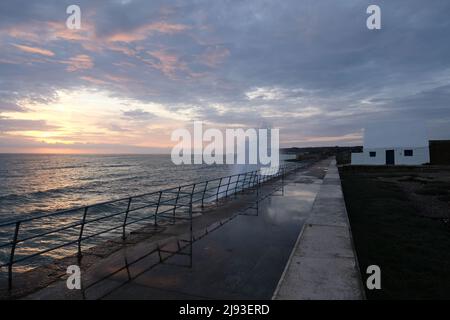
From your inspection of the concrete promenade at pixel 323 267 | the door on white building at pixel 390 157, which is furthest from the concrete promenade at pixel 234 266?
the door on white building at pixel 390 157

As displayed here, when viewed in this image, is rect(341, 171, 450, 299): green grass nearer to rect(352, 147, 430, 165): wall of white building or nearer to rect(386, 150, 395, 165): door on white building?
rect(386, 150, 395, 165): door on white building

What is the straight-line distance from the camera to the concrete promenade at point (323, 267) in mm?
4117

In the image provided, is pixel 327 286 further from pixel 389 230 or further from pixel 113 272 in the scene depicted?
pixel 389 230

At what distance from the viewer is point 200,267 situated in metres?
5.43

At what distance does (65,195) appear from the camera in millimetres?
33062

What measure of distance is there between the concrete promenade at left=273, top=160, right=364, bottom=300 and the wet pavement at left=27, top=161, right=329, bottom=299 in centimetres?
31

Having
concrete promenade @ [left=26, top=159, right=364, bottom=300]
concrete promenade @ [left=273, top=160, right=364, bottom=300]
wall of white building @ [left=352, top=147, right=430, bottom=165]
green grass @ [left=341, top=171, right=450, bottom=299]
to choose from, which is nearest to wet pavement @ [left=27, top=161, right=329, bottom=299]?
concrete promenade @ [left=26, top=159, right=364, bottom=300]

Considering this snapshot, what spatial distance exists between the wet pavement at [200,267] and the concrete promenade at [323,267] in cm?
31

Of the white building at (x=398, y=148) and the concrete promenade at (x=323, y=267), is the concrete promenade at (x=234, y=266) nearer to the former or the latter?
the concrete promenade at (x=323, y=267)

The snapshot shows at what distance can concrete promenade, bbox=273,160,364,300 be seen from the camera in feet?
13.5

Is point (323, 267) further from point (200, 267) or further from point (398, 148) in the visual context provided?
point (398, 148)

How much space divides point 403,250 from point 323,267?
3013mm
